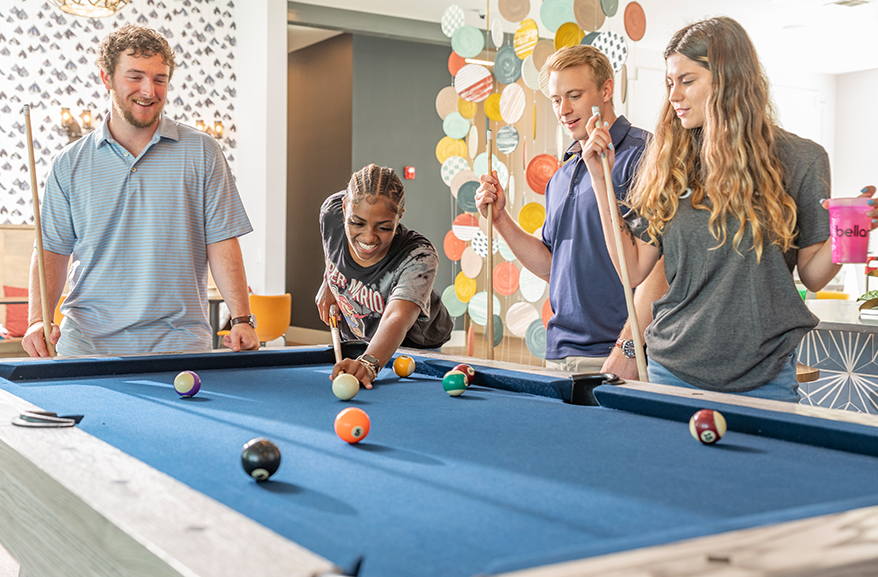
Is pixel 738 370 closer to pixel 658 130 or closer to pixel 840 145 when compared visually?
pixel 658 130

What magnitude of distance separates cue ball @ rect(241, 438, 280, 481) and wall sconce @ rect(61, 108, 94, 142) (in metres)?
6.65

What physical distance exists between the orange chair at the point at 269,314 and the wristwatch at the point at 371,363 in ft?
13.1

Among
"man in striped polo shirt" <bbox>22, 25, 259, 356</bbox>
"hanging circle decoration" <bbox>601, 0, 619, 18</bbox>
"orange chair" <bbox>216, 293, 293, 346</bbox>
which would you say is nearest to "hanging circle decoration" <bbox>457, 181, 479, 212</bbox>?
"hanging circle decoration" <bbox>601, 0, 619, 18</bbox>

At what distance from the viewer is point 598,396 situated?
1.69m

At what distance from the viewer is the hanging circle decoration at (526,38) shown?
4.70m

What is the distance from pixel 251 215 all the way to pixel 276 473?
21.9 feet

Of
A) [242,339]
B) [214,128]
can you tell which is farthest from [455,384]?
[214,128]

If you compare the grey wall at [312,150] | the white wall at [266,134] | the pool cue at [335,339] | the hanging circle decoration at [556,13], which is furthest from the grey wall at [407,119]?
the pool cue at [335,339]

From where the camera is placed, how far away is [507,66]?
4988mm

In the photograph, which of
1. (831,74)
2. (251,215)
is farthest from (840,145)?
(251,215)

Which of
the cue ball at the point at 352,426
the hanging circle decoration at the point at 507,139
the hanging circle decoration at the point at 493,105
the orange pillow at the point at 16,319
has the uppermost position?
the hanging circle decoration at the point at 493,105

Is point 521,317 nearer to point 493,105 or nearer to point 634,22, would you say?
point 493,105

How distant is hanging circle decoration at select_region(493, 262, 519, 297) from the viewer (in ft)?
16.8

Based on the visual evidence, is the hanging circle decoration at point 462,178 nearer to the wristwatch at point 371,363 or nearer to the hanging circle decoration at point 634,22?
the hanging circle decoration at point 634,22
